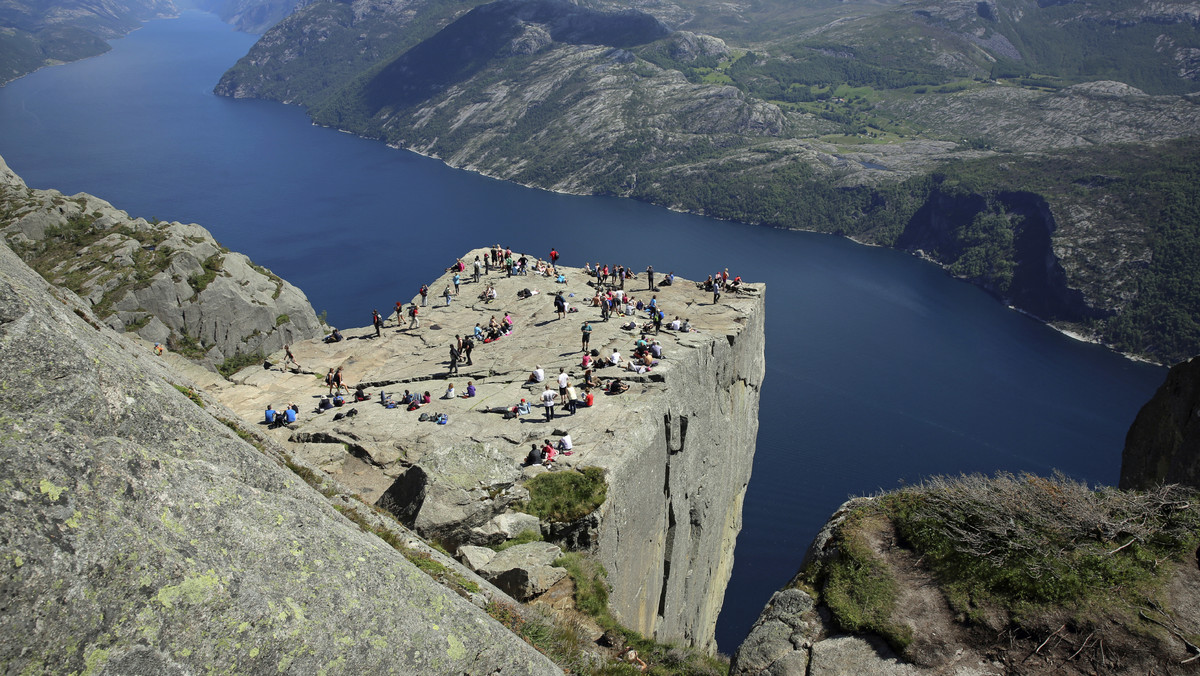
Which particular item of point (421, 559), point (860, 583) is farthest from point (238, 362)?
point (860, 583)

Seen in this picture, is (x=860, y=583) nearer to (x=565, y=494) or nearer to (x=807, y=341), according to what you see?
(x=565, y=494)

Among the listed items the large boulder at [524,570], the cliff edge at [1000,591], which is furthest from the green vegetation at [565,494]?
the cliff edge at [1000,591]

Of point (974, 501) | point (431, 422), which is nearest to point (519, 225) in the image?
point (431, 422)

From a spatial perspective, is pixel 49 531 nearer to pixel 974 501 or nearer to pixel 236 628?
pixel 236 628

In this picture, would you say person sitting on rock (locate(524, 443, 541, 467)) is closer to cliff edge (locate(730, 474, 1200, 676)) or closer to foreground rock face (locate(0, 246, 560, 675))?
cliff edge (locate(730, 474, 1200, 676))

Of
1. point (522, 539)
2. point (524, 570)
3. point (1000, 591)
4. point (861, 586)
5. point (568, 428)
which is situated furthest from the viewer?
point (568, 428)

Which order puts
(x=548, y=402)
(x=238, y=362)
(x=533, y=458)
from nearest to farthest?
1. (x=533, y=458)
2. (x=548, y=402)
3. (x=238, y=362)

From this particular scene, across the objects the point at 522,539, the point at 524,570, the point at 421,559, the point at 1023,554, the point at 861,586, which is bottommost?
the point at 522,539
